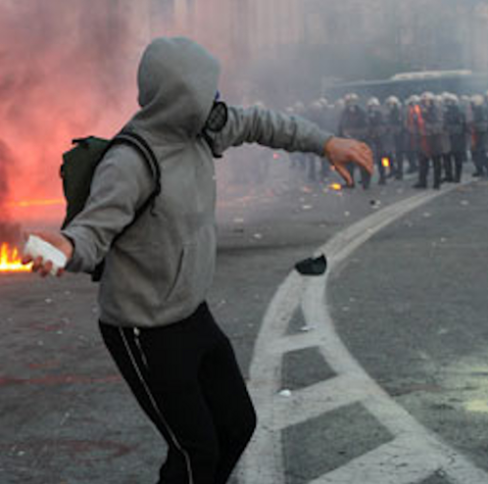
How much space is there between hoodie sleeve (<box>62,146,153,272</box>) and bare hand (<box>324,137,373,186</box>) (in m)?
0.78

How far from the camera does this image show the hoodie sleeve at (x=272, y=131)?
143 inches

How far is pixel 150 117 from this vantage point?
10.8 feet

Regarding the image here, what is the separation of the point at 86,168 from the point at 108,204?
8.2 inches

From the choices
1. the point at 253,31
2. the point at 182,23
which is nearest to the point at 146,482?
the point at 182,23

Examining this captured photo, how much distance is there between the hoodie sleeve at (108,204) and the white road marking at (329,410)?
165 cm

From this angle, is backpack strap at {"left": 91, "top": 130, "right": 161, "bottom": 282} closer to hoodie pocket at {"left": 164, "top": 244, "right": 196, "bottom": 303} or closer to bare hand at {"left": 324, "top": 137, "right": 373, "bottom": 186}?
hoodie pocket at {"left": 164, "top": 244, "right": 196, "bottom": 303}

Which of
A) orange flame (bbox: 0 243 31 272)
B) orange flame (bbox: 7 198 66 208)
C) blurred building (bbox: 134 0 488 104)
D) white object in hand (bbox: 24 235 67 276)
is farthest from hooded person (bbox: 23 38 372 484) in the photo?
blurred building (bbox: 134 0 488 104)

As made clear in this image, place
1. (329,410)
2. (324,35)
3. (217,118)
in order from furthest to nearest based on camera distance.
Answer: (324,35) < (329,410) < (217,118)

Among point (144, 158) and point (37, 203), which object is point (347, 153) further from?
point (37, 203)

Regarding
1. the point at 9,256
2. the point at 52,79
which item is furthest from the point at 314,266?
the point at 52,79

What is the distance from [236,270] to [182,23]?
23622mm

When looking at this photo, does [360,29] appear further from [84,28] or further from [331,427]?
[331,427]

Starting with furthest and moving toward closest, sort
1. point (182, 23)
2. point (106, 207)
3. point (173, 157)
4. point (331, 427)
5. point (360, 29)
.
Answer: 1. point (360, 29)
2. point (182, 23)
3. point (331, 427)
4. point (173, 157)
5. point (106, 207)

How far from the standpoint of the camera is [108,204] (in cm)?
305
